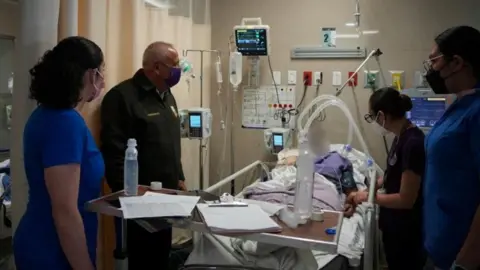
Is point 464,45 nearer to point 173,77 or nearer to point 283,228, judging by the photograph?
point 283,228

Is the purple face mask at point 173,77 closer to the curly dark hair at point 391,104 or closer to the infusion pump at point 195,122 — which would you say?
A: the infusion pump at point 195,122

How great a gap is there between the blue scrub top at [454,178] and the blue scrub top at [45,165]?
1.24 meters

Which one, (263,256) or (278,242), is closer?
(278,242)

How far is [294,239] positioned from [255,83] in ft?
9.66

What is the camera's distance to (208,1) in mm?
4238

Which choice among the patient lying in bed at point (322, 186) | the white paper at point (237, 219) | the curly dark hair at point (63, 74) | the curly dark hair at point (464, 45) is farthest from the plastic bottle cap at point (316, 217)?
the curly dark hair at point (63, 74)

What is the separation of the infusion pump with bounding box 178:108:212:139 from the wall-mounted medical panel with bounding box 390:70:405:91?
5.35 ft

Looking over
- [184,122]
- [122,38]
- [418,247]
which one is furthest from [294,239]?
[184,122]

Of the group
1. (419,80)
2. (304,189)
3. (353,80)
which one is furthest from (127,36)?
(419,80)

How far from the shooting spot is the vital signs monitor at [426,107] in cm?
344

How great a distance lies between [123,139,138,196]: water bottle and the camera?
5.81ft

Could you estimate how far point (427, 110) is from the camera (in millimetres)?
3484

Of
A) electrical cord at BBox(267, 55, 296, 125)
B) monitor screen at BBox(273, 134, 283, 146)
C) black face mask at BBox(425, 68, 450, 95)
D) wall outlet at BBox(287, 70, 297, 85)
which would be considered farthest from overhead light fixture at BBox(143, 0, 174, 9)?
black face mask at BBox(425, 68, 450, 95)

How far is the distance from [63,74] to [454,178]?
4.53 ft
